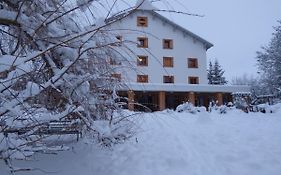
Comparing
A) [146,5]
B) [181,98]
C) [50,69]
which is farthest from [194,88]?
[146,5]

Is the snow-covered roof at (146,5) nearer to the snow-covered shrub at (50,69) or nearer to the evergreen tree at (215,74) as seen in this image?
the snow-covered shrub at (50,69)

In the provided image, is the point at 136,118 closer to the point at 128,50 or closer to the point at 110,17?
the point at 128,50

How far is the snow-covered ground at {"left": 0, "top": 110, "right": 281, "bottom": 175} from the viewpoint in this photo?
564 centimetres

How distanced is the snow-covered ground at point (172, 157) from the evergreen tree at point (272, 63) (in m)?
29.5

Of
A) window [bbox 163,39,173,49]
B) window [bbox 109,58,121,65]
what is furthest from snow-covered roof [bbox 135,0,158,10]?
window [bbox 163,39,173,49]

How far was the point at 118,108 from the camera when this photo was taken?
4.68 m

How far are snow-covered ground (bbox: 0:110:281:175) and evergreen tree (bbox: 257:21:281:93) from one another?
29.5 meters

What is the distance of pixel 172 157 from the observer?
6.25 metres

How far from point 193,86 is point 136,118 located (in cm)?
2225

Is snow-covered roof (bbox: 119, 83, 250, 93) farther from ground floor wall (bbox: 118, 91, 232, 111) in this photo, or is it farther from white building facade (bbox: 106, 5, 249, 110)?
ground floor wall (bbox: 118, 91, 232, 111)

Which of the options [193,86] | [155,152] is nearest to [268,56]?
[193,86]

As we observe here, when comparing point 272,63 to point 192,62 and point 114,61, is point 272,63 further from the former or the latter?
point 114,61

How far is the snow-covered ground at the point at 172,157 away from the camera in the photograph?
5.64 m

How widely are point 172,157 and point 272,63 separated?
33257 mm
